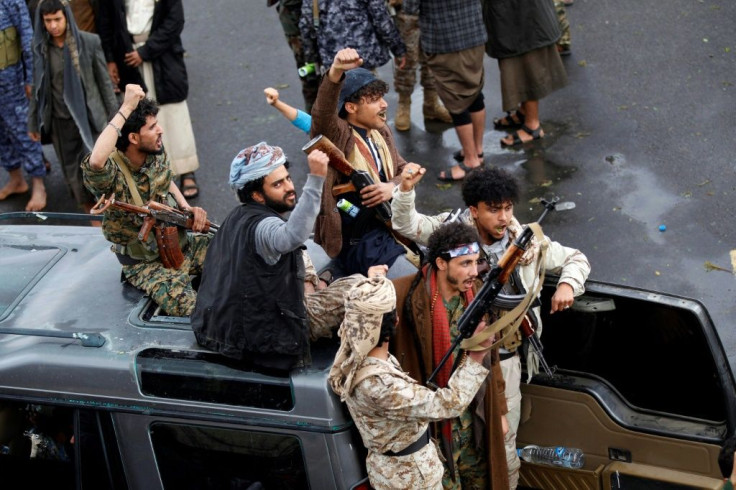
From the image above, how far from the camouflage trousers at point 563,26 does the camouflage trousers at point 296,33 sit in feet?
8.29

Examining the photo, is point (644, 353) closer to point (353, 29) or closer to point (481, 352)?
point (481, 352)

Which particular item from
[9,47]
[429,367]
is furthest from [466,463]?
[9,47]

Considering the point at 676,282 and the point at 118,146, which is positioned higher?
the point at 118,146

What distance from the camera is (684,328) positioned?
15.0ft

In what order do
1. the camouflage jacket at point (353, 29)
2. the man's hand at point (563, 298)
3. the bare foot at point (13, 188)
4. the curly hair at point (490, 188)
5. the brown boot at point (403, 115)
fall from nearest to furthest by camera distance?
1. the man's hand at point (563, 298)
2. the curly hair at point (490, 188)
3. the camouflage jacket at point (353, 29)
4. the bare foot at point (13, 188)
5. the brown boot at point (403, 115)

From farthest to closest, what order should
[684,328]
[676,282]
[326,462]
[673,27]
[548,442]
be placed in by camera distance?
[673,27] → [676,282] → [548,442] → [684,328] → [326,462]

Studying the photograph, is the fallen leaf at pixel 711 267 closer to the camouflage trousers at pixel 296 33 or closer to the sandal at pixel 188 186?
the camouflage trousers at pixel 296 33

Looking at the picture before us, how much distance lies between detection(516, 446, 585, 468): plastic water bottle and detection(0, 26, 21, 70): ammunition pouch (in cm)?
549

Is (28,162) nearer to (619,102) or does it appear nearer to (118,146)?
(118,146)

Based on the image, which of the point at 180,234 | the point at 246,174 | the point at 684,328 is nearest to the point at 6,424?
the point at 180,234

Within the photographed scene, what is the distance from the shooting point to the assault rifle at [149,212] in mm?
4820

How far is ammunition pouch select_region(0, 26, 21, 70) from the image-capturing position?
7883 millimetres

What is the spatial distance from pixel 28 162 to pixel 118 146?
384cm

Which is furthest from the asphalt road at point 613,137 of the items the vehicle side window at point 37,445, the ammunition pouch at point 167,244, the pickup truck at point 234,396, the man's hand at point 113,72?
the vehicle side window at point 37,445
